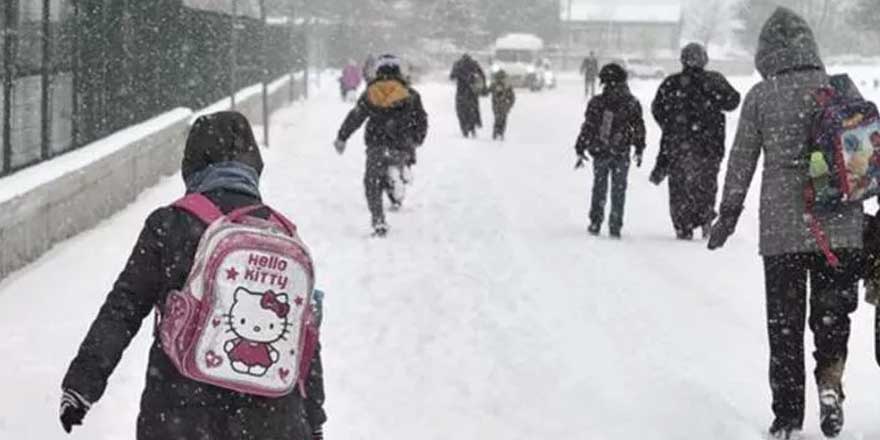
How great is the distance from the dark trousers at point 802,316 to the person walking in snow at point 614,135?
21.4 feet

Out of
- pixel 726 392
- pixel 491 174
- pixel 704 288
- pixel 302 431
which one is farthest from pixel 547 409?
pixel 491 174

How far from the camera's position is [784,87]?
5.93m

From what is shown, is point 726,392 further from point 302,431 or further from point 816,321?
point 302,431

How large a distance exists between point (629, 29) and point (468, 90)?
9845 cm

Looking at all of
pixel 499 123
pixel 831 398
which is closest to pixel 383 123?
pixel 831 398

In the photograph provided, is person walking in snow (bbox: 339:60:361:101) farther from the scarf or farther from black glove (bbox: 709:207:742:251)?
the scarf

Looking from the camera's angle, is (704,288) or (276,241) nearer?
(276,241)

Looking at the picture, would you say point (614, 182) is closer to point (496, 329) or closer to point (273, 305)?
point (496, 329)

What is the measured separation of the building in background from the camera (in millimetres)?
120438

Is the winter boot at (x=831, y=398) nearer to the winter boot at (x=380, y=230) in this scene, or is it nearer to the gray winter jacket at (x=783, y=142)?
the gray winter jacket at (x=783, y=142)

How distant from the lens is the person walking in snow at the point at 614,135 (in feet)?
41.0

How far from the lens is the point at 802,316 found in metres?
5.94

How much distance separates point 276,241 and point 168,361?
461 mm

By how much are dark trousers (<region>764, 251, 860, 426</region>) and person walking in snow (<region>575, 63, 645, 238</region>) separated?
6.52m
